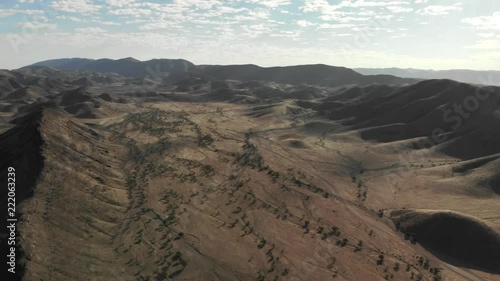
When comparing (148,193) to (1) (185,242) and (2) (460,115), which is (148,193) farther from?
(2) (460,115)

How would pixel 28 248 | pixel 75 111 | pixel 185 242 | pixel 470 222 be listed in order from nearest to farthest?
pixel 28 248
pixel 185 242
pixel 470 222
pixel 75 111

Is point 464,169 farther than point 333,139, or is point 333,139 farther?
point 333,139

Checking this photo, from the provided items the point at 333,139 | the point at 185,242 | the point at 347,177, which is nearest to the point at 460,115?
the point at 333,139

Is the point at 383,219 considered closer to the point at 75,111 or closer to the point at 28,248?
the point at 28,248

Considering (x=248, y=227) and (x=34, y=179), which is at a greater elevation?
(x=34, y=179)

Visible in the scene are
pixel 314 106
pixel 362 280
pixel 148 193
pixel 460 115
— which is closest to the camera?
pixel 362 280

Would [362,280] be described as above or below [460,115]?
below

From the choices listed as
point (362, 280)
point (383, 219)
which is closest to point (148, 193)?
point (362, 280)

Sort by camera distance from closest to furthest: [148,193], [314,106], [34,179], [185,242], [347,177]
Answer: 1. [185,242]
2. [34,179]
3. [148,193]
4. [347,177]
5. [314,106]

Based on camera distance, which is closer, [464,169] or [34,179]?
[34,179]
